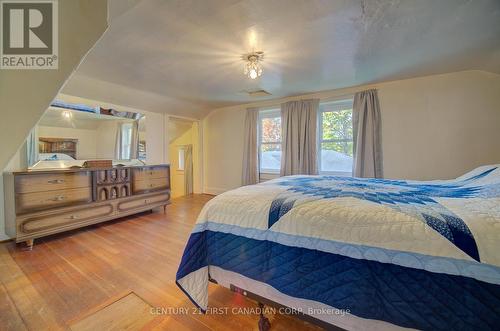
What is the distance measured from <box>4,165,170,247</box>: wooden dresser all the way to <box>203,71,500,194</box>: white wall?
388cm

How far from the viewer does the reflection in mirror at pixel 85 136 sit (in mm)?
2711

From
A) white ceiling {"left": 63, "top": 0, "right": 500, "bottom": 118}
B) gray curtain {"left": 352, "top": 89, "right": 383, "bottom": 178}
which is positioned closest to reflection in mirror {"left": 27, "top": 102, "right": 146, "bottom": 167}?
white ceiling {"left": 63, "top": 0, "right": 500, "bottom": 118}

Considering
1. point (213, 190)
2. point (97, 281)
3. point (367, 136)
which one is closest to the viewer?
point (97, 281)

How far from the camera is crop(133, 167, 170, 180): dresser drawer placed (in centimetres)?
342

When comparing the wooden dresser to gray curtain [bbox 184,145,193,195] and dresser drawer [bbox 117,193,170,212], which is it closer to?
dresser drawer [bbox 117,193,170,212]

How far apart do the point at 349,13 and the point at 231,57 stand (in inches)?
49.6

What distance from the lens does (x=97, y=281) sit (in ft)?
5.51

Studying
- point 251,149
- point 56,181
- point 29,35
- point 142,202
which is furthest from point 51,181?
point 251,149

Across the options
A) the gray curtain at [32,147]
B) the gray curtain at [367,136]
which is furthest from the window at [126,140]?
the gray curtain at [367,136]

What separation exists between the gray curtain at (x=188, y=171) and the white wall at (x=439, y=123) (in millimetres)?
3864

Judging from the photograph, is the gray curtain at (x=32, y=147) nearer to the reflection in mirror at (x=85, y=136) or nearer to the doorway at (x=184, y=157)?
the reflection in mirror at (x=85, y=136)

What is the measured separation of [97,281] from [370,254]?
6.90ft

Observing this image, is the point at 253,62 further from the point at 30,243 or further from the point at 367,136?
the point at 30,243

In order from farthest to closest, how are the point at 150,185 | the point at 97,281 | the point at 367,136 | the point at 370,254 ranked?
the point at 150,185 → the point at 367,136 → the point at 97,281 → the point at 370,254
